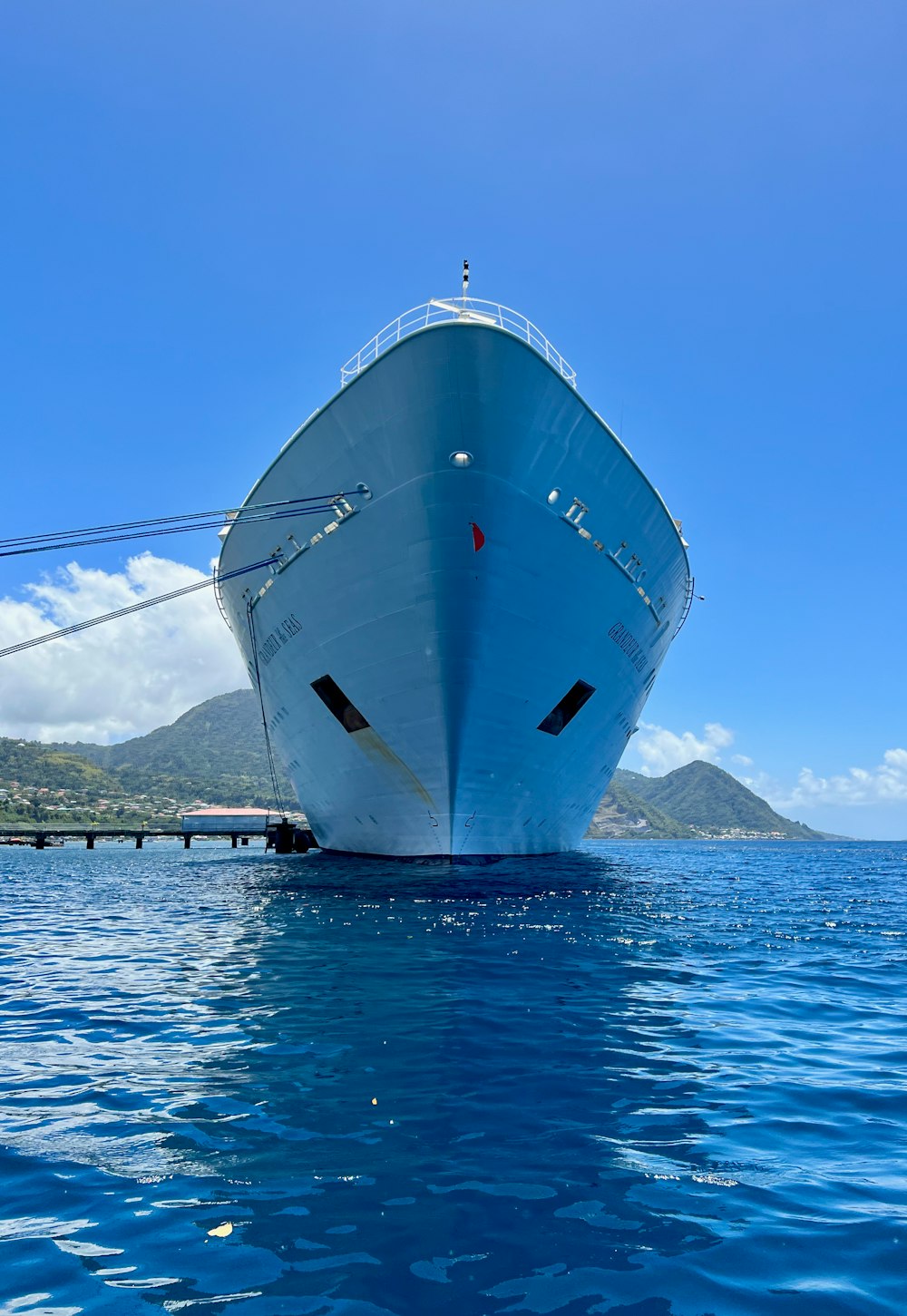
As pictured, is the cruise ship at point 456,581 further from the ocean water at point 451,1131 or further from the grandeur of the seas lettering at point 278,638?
the ocean water at point 451,1131

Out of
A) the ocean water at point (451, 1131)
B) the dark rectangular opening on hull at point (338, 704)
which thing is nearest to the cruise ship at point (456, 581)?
the dark rectangular opening on hull at point (338, 704)

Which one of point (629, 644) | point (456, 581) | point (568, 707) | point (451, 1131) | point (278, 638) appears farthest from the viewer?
point (278, 638)

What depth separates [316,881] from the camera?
18.1m

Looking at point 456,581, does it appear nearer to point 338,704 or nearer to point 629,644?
point 338,704

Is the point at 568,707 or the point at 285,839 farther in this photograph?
the point at 285,839

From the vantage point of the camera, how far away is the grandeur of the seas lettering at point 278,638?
18250mm

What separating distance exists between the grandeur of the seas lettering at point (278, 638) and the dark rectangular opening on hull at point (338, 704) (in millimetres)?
1416

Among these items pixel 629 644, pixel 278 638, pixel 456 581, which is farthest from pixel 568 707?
pixel 278 638

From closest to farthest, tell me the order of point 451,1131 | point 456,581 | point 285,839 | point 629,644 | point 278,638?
point 451,1131 → point 456,581 → point 629,644 → point 278,638 → point 285,839

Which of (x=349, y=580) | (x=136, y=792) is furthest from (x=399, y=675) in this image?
(x=136, y=792)

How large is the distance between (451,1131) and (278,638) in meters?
16.2

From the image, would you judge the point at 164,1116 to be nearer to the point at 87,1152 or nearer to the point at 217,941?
the point at 87,1152

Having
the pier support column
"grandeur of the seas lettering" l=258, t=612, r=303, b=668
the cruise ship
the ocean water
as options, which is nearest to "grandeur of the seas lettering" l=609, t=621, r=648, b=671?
the cruise ship

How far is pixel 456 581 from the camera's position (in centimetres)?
1469
